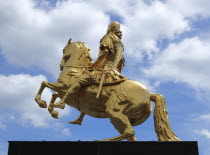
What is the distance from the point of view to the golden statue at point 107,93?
8.46m

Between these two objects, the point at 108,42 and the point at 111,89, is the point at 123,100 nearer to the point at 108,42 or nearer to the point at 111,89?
the point at 111,89

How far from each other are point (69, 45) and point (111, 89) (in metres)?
1.67

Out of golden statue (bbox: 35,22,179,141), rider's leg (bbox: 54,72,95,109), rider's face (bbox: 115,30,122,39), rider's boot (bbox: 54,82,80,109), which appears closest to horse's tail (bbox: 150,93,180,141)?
golden statue (bbox: 35,22,179,141)

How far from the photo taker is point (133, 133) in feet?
27.6

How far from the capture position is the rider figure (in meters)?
8.68

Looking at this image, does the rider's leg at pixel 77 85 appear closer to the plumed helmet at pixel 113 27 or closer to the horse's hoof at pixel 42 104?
the horse's hoof at pixel 42 104

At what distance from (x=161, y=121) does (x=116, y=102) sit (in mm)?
1075

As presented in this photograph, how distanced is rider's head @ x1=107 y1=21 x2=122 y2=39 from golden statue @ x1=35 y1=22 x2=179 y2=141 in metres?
0.13

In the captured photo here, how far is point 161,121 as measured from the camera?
8.66m

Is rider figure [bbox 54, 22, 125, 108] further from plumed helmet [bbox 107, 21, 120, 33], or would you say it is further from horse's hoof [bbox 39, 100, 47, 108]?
horse's hoof [bbox 39, 100, 47, 108]

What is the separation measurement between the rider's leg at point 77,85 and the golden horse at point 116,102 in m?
0.13

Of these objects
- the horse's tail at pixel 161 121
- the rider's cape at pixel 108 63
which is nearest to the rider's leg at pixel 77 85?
the rider's cape at pixel 108 63
